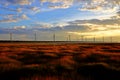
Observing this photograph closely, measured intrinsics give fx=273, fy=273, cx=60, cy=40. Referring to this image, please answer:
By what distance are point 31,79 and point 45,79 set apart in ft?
2.87

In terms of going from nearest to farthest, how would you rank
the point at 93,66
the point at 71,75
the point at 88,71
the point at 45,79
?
the point at 45,79
the point at 71,75
the point at 88,71
the point at 93,66

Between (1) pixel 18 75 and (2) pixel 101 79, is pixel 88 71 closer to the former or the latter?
(2) pixel 101 79

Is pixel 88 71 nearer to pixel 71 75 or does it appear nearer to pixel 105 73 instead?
A: pixel 105 73

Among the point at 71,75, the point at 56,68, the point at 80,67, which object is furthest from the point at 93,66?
the point at 71,75

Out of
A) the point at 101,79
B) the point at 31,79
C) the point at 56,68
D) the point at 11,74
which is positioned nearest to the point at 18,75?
the point at 11,74

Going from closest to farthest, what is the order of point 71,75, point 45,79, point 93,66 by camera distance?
point 45,79 → point 71,75 → point 93,66

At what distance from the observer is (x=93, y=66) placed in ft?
76.6

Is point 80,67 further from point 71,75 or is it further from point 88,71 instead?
point 71,75

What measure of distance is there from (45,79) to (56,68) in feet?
18.6

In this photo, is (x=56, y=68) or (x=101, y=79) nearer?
(x=101, y=79)

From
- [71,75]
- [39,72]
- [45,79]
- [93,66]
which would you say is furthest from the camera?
[93,66]

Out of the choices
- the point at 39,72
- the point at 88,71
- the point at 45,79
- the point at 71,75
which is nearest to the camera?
the point at 45,79

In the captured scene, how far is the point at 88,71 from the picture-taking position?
2164 cm

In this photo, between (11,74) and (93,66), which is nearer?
(11,74)
